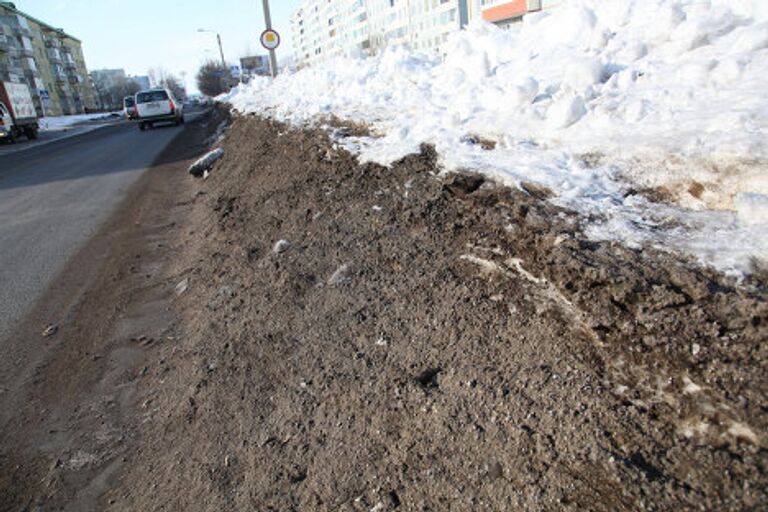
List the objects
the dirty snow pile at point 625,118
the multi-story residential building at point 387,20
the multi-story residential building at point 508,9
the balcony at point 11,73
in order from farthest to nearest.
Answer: the balcony at point 11,73 → the multi-story residential building at point 387,20 → the multi-story residential building at point 508,9 → the dirty snow pile at point 625,118

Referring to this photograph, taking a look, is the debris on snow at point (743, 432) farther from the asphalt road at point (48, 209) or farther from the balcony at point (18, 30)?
the balcony at point (18, 30)

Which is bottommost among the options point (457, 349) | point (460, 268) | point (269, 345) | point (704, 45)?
point (269, 345)

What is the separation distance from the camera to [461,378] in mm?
2205

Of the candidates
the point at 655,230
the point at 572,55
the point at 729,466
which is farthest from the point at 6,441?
the point at 572,55

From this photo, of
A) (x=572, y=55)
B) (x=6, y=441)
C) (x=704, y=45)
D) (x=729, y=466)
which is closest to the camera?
(x=729, y=466)

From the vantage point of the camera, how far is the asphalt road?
520cm

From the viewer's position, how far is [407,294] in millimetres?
2924

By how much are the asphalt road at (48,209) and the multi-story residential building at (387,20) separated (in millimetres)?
7191

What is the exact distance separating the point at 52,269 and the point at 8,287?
0.50 meters

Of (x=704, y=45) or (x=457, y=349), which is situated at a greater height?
(x=704, y=45)

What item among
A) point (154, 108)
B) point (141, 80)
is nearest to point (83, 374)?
point (154, 108)

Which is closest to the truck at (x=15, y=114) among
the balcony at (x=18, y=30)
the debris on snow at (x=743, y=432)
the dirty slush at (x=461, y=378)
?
the dirty slush at (x=461, y=378)

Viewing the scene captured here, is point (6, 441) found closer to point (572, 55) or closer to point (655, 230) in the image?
point (655, 230)

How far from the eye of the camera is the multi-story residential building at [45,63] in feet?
225
